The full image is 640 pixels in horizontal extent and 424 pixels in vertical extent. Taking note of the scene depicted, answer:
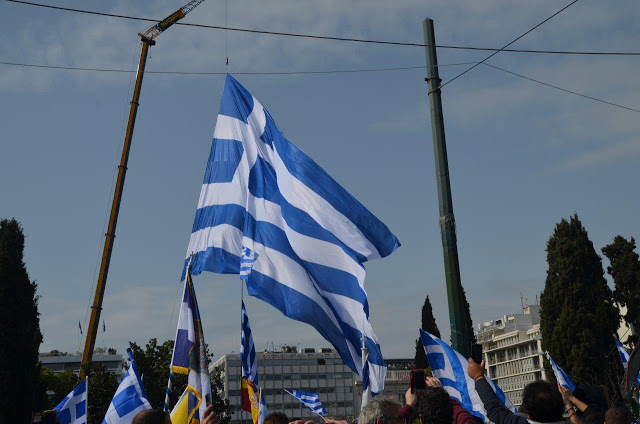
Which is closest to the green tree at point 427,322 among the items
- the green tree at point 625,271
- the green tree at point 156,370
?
the green tree at point 625,271

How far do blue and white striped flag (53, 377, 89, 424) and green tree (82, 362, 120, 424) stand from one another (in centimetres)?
2569

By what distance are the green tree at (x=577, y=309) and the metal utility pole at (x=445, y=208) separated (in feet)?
122

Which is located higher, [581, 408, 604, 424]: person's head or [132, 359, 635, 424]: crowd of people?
[132, 359, 635, 424]: crowd of people

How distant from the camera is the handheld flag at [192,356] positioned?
933 cm

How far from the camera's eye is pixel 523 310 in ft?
497

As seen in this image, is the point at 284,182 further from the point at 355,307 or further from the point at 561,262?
the point at 561,262

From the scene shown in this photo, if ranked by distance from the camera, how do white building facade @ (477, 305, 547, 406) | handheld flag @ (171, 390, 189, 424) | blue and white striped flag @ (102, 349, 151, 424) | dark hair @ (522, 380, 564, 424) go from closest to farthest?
dark hair @ (522, 380, 564, 424), handheld flag @ (171, 390, 189, 424), blue and white striped flag @ (102, 349, 151, 424), white building facade @ (477, 305, 547, 406)

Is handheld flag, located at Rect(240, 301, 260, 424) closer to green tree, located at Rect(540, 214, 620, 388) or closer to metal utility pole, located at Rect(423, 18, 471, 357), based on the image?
metal utility pole, located at Rect(423, 18, 471, 357)

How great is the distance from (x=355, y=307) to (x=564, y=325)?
1523 inches

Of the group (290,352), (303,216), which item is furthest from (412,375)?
(290,352)

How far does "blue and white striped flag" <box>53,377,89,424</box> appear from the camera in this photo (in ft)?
46.3

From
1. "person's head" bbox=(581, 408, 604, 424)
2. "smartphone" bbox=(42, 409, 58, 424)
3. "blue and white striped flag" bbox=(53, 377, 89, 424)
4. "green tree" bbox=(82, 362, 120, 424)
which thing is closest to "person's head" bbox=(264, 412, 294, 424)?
"person's head" bbox=(581, 408, 604, 424)

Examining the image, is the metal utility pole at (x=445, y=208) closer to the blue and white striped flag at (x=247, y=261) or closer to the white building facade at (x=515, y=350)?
the blue and white striped flag at (x=247, y=261)

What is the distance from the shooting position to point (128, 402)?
11.1m
